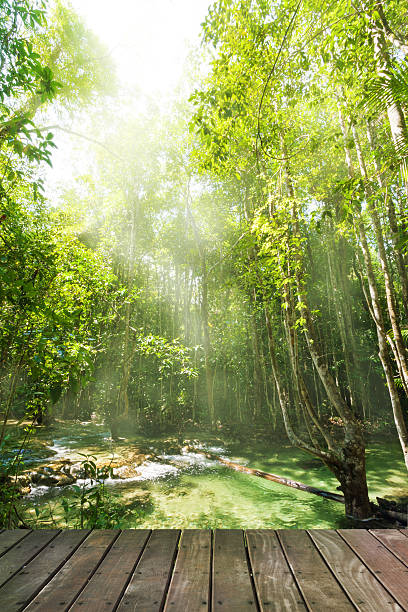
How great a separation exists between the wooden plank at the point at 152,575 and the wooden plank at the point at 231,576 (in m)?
0.21

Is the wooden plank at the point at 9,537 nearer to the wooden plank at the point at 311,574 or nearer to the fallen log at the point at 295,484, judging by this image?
the wooden plank at the point at 311,574

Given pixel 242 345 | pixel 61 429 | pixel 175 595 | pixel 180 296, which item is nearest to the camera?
pixel 175 595

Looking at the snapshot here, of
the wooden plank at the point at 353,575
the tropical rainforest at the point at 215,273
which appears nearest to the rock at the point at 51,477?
the tropical rainforest at the point at 215,273

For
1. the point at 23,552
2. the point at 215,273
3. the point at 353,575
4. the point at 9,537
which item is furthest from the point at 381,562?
the point at 215,273

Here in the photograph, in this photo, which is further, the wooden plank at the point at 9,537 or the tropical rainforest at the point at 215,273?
the tropical rainforest at the point at 215,273

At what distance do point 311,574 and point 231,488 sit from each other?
5952 mm

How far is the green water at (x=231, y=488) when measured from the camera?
5.26 meters

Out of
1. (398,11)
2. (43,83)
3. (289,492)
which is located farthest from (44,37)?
(289,492)

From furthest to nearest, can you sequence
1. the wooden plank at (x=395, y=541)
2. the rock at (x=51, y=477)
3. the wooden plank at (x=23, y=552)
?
the rock at (x=51, y=477) < the wooden plank at (x=395, y=541) < the wooden plank at (x=23, y=552)

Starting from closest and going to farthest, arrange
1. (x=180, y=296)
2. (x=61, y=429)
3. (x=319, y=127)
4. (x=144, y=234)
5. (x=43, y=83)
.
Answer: (x=43, y=83)
(x=319, y=127)
(x=61, y=429)
(x=144, y=234)
(x=180, y=296)

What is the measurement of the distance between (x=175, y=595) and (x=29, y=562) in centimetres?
76

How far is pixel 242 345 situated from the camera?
44.2 ft

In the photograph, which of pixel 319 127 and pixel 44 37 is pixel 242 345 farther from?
pixel 44 37

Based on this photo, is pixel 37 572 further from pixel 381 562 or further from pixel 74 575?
pixel 381 562
